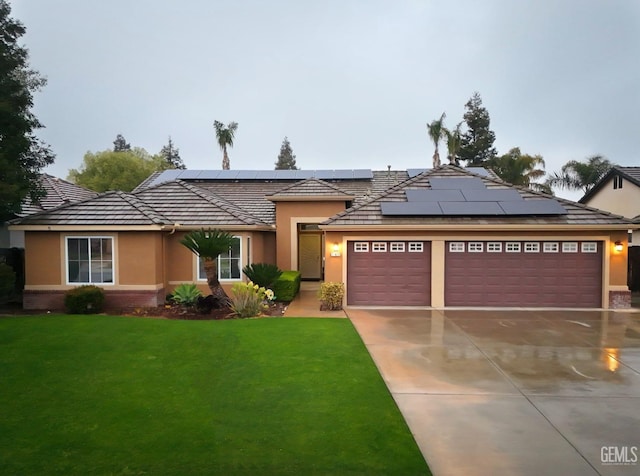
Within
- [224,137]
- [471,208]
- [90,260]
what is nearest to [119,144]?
[224,137]

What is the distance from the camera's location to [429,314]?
12828mm

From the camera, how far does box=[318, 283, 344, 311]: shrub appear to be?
13297 millimetres

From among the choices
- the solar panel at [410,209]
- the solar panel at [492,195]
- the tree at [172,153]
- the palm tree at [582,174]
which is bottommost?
the solar panel at [410,209]

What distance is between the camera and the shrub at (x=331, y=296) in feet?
43.6

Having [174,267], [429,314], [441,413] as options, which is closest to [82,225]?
[174,267]

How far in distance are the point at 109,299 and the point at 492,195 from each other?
1337cm

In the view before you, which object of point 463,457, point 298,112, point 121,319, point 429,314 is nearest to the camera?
point 463,457

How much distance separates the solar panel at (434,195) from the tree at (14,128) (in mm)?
12528

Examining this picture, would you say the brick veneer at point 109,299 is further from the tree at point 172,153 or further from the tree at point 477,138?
the tree at point 172,153

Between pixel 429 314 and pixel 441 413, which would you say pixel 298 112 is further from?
pixel 441 413

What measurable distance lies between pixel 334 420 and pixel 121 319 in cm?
778

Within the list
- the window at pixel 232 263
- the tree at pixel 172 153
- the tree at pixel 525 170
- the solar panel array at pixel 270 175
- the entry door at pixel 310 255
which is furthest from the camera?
the tree at pixel 172 153

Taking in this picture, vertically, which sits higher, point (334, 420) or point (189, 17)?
point (189, 17)

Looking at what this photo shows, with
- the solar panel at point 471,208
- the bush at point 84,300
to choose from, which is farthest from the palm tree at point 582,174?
the bush at point 84,300
